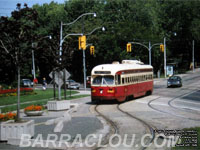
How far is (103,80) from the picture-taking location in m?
26.2

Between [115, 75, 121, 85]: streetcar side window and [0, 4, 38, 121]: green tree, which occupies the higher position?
[0, 4, 38, 121]: green tree

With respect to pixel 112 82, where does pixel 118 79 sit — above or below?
above

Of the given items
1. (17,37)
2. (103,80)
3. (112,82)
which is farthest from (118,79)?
(17,37)

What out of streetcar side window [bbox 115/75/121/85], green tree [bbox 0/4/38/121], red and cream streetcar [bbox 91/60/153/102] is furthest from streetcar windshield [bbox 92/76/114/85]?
green tree [bbox 0/4/38/121]

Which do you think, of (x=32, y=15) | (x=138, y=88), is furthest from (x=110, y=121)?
(x=138, y=88)

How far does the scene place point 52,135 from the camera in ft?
45.2

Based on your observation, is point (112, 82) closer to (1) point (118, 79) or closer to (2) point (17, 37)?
(1) point (118, 79)

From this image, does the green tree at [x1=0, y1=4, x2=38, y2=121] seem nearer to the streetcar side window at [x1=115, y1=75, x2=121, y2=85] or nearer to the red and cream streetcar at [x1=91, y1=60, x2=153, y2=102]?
the red and cream streetcar at [x1=91, y1=60, x2=153, y2=102]

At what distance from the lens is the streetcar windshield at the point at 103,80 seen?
26.0 m

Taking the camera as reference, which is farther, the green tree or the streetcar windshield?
the streetcar windshield

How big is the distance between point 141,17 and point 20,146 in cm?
7126

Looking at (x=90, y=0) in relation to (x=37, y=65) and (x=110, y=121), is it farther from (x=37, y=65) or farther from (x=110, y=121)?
(x=110, y=121)

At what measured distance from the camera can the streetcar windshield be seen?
1022 inches

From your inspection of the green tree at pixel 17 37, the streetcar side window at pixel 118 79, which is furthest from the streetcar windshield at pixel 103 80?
the green tree at pixel 17 37
